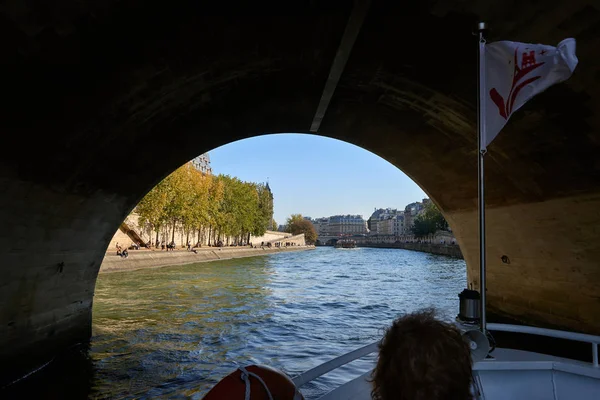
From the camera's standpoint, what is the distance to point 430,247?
90.8m

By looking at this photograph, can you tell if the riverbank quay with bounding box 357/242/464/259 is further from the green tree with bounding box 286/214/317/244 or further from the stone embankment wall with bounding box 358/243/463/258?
the green tree with bounding box 286/214/317/244

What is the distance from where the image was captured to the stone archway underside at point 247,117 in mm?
5551

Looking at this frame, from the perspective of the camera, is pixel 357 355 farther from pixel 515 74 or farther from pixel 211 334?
pixel 211 334

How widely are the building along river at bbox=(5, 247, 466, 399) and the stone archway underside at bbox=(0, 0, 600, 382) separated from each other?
1312 mm

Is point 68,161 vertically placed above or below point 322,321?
above

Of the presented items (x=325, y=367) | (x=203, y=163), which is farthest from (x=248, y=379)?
(x=203, y=163)

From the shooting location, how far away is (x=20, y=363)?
734 cm

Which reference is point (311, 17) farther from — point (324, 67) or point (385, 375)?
point (385, 375)

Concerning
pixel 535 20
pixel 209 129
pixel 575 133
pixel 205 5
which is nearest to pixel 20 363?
pixel 209 129

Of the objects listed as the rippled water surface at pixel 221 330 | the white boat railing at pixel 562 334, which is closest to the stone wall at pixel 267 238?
the rippled water surface at pixel 221 330

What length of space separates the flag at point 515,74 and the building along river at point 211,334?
221 cm

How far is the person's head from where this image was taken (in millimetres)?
1419

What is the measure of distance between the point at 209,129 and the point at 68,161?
142 inches

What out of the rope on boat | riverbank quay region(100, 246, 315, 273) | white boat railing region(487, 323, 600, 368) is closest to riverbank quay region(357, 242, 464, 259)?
riverbank quay region(100, 246, 315, 273)
